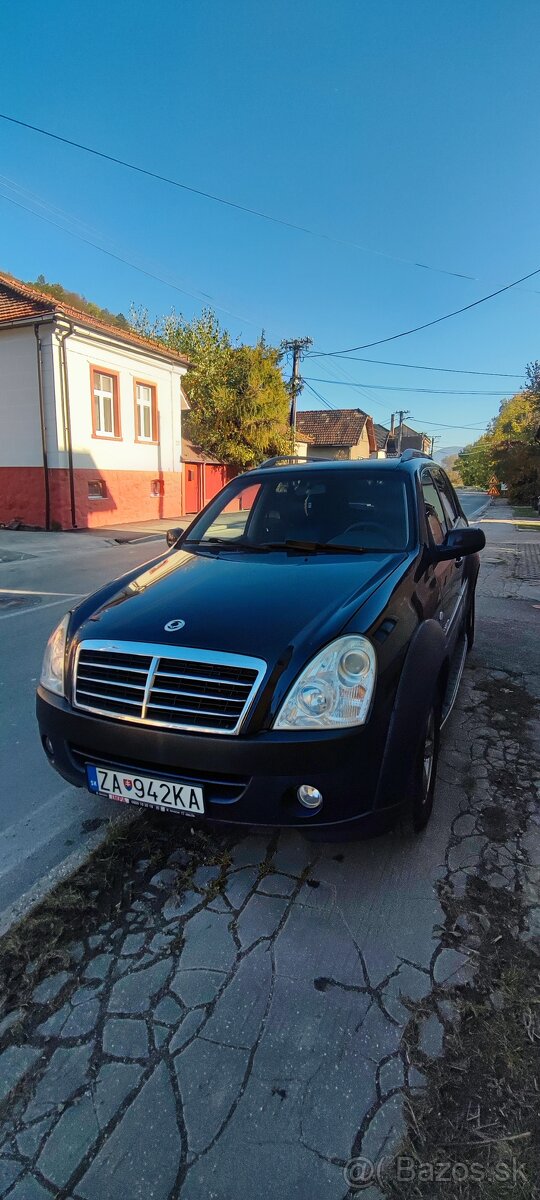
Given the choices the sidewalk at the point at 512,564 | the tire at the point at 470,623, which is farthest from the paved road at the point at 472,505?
the tire at the point at 470,623

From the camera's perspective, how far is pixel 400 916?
2111 millimetres

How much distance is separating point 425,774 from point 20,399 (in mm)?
15889

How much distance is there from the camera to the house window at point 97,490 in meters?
16.4

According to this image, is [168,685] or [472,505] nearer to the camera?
[168,685]

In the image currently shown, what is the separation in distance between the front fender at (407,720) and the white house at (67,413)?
14.6 meters

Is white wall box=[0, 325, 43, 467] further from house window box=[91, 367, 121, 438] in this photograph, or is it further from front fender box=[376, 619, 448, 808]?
front fender box=[376, 619, 448, 808]

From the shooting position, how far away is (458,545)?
308cm

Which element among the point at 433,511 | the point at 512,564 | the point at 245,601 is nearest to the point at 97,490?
the point at 512,564

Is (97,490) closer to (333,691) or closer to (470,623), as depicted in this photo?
(470,623)

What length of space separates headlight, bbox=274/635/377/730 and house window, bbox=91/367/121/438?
15.7 metres

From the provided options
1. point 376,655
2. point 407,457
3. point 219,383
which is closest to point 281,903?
point 376,655

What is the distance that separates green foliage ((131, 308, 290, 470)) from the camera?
79.6 ft

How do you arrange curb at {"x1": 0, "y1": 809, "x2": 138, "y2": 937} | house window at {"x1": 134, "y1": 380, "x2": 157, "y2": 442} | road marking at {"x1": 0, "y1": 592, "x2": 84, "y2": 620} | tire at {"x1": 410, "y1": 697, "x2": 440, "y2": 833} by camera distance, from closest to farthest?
curb at {"x1": 0, "y1": 809, "x2": 138, "y2": 937} < tire at {"x1": 410, "y1": 697, "x2": 440, "y2": 833} < road marking at {"x1": 0, "y1": 592, "x2": 84, "y2": 620} < house window at {"x1": 134, "y1": 380, "x2": 157, "y2": 442}

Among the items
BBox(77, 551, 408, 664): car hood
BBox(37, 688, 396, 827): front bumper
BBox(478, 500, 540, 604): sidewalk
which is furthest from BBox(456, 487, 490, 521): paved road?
BBox(37, 688, 396, 827): front bumper
